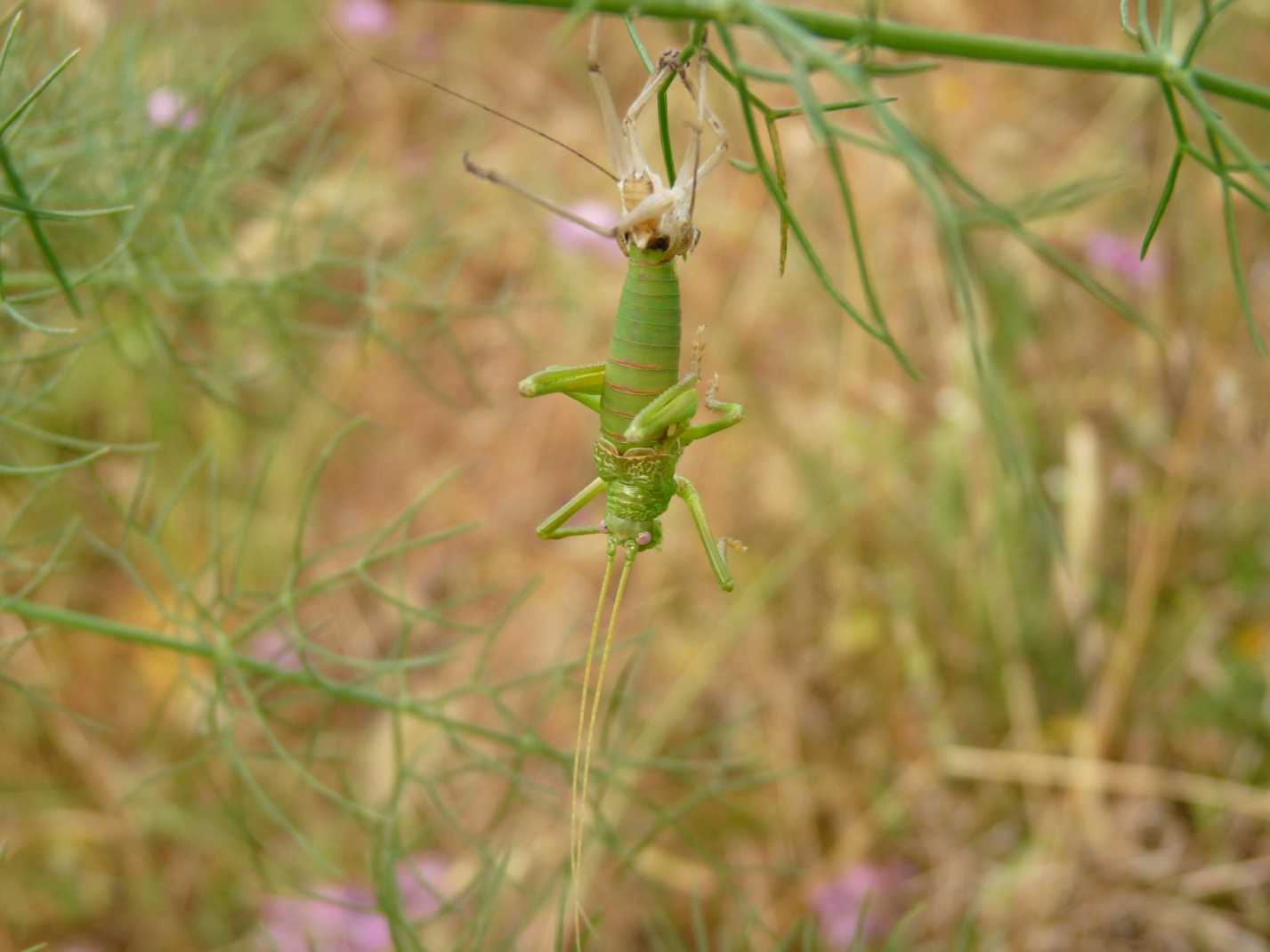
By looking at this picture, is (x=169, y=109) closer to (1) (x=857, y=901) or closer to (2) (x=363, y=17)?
(1) (x=857, y=901)

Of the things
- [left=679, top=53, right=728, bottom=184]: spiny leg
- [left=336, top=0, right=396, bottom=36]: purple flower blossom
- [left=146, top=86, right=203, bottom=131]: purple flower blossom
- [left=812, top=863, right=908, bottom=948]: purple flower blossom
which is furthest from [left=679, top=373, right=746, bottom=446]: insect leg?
[left=336, top=0, right=396, bottom=36]: purple flower blossom

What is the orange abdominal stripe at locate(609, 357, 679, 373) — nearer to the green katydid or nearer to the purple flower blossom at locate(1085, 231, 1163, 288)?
the green katydid

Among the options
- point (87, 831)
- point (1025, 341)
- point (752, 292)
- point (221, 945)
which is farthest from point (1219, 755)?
point (87, 831)

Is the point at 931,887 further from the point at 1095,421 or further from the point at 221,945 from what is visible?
the point at 221,945

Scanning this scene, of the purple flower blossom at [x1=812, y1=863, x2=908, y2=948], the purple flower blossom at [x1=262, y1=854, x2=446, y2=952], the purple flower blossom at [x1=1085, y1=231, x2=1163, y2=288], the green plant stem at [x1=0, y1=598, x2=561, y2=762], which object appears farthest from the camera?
the purple flower blossom at [x1=1085, y1=231, x2=1163, y2=288]

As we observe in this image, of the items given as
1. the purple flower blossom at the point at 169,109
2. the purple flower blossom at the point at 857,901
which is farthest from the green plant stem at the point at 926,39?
the purple flower blossom at the point at 857,901

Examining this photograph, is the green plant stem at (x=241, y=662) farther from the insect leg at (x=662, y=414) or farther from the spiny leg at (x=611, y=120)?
the spiny leg at (x=611, y=120)
